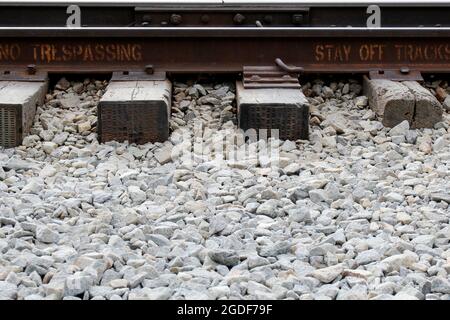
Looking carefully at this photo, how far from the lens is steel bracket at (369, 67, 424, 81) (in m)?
7.34

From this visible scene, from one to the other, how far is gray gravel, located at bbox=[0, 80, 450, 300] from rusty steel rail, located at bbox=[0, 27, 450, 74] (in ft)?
0.94

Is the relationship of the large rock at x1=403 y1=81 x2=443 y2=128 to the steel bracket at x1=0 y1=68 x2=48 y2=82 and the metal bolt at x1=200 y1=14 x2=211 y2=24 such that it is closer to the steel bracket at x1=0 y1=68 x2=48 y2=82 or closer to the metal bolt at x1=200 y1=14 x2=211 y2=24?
the metal bolt at x1=200 y1=14 x2=211 y2=24

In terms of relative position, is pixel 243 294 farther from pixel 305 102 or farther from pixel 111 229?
pixel 305 102

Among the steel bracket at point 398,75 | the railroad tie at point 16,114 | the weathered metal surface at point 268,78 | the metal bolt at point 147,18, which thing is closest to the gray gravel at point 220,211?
the railroad tie at point 16,114

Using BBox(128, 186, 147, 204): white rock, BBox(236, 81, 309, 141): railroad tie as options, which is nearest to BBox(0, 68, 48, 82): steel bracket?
BBox(236, 81, 309, 141): railroad tie

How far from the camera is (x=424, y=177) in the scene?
18.8 feet

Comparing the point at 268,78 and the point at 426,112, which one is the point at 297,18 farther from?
the point at 426,112

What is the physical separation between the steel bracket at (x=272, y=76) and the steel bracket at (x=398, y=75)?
627 mm

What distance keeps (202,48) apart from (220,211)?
8.71 feet

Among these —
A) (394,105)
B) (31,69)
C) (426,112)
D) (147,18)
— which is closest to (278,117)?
(394,105)

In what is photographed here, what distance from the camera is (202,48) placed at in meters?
7.43

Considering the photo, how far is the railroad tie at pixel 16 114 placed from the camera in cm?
637
